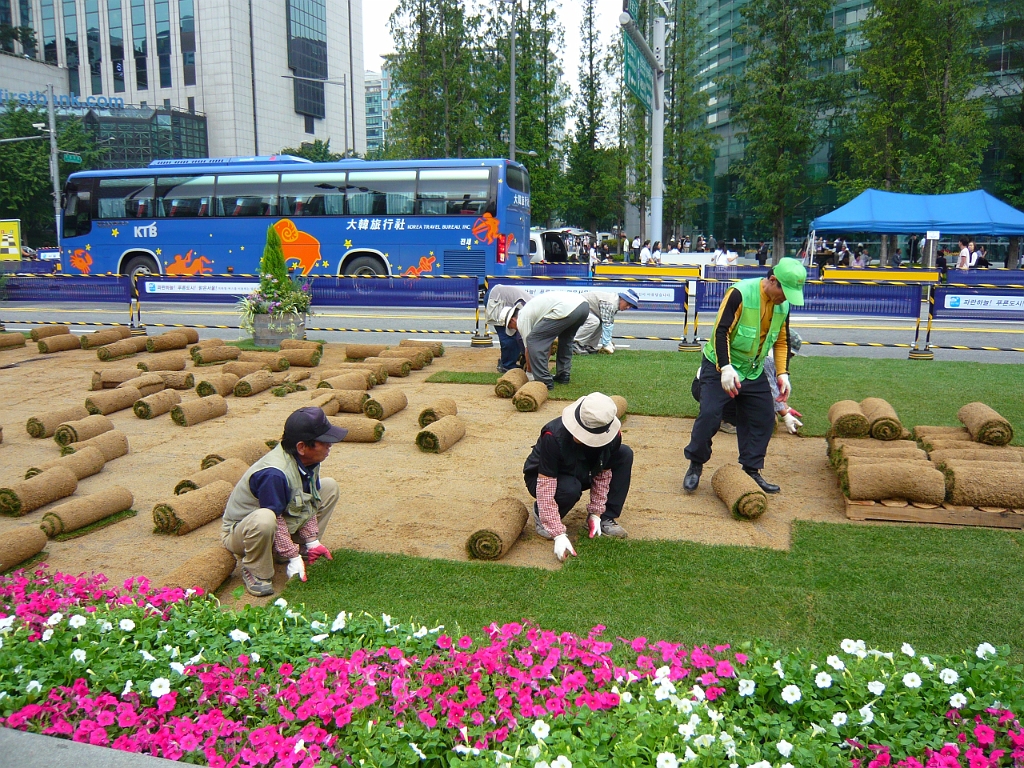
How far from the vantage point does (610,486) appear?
220 inches

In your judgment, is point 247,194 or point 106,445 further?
point 247,194

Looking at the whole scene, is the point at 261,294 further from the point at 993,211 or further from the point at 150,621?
the point at 993,211

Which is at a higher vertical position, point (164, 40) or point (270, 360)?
point (164, 40)

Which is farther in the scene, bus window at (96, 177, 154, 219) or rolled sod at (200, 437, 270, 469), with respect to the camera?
bus window at (96, 177, 154, 219)

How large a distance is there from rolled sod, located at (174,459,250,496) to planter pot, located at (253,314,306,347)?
6.97 meters

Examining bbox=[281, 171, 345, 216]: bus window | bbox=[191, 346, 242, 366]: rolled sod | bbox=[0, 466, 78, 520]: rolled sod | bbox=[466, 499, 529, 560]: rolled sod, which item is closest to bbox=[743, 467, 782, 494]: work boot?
bbox=[466, 499, 529, 560]: rolled sod

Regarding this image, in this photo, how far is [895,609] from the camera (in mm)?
4570

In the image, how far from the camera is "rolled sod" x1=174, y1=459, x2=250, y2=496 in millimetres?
6297

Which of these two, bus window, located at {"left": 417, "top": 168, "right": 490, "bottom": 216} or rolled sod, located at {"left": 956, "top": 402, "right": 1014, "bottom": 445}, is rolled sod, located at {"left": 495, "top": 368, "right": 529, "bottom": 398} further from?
bus window, located at {"left": 417, "top": 168, "right": 490, "bottom": 216}

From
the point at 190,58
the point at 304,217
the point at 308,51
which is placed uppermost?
the point at 308,51

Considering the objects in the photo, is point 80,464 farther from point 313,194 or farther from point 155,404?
point 313,194

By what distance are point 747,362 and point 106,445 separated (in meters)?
5.58

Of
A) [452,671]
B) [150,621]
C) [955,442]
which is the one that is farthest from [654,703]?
[955,442]

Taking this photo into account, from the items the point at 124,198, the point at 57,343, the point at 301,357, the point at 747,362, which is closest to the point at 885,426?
the point at 747,362
